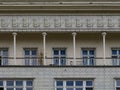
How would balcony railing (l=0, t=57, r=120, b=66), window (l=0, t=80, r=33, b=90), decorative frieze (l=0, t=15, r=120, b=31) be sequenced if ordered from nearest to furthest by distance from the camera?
window (l=0, t=80, r=33, b=90) < balcony railing (l=0, t=57, r=120, b=66) < decorative frieze (l=0, t=15, r=120, b=31)

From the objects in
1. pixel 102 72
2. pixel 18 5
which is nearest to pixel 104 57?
pixel 102 72

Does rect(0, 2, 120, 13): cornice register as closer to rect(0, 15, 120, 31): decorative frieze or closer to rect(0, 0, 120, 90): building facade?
rect(0, 0, 120, 90): building facade

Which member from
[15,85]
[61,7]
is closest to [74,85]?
[15,85]

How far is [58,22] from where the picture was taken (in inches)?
3036

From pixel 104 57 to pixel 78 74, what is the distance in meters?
3.01

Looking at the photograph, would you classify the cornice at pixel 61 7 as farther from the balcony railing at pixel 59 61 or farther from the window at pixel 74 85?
the window at pixel 74 85

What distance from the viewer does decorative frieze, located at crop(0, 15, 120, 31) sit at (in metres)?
76.9

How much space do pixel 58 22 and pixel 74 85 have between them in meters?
5.59

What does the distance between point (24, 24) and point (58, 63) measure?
12.8 ft

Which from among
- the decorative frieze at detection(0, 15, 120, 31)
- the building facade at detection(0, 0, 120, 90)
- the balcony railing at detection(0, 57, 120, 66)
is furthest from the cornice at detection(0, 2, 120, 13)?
the balcony railing at detection(0, 57, 120, 66)

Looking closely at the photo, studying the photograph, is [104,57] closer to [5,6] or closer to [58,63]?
[58,63]

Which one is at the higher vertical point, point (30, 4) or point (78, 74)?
point (30, 4)

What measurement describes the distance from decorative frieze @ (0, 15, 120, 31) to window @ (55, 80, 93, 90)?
4.66 m

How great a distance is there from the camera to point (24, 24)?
7712 centimetres
